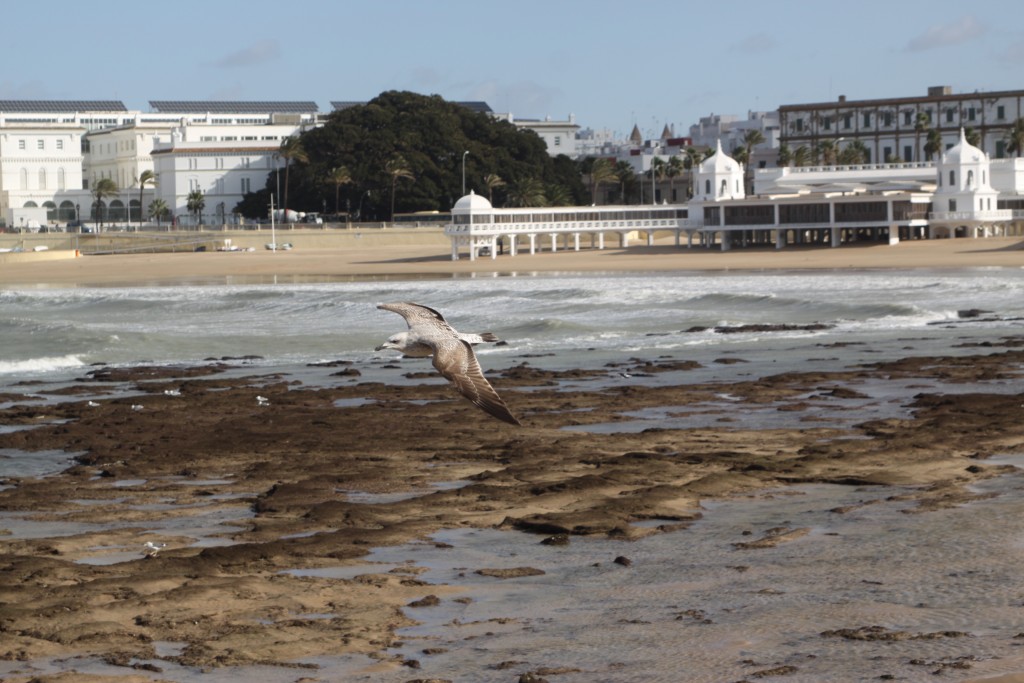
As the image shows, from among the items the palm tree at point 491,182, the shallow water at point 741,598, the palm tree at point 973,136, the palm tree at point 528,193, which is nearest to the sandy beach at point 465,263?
the palm tree at point 528,193

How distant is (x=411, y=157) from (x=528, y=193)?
8.80m

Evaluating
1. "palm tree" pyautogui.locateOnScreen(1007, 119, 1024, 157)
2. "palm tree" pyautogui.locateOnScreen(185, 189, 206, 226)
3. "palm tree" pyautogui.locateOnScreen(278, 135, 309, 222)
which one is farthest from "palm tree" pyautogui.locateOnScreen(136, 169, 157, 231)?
"palm tree" pyautogui.locateOnScreen(1007, 119, 1024, 157)

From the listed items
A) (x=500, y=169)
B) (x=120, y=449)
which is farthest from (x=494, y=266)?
(x=120, y=449)

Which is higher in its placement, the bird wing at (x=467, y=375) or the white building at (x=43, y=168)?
the white building at (x=43, y=168)

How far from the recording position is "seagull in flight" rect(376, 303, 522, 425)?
1191 cm

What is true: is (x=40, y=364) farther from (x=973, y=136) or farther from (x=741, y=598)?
(x=973, y=136)

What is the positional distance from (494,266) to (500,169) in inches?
1443

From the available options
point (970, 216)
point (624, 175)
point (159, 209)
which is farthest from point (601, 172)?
point (970, 216)

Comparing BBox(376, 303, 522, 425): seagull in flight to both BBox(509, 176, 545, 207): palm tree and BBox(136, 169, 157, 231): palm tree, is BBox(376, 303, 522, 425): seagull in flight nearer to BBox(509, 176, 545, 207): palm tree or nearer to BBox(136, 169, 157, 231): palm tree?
BBox(509, 176, 545, 207): palm tree

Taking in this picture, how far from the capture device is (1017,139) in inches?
4343

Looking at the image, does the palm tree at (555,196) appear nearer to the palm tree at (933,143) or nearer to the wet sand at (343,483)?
the palm tree at (933,143)

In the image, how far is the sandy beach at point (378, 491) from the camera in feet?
36.7

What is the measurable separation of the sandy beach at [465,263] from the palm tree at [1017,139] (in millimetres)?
30479

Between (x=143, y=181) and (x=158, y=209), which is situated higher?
(x=143, y=181)
